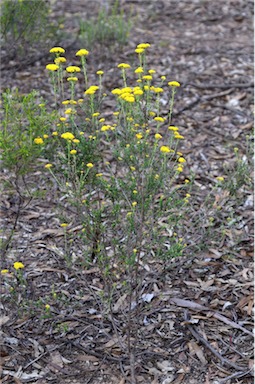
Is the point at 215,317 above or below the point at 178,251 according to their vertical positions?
below

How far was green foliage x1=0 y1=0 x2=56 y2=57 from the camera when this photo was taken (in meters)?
5.36

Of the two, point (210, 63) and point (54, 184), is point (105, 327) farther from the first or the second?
point (210, 63)

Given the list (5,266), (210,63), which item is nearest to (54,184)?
(5,266)

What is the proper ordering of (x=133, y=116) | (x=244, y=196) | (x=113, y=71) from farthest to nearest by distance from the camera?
1. (x=113, y=71)
2. (x=244, y=196)
3. (x=133, y=116)

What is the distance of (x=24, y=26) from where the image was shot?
5.57 metres

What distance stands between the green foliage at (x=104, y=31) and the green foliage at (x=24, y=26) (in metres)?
0.37

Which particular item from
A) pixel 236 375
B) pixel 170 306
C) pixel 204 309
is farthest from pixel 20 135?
pixel 236 375

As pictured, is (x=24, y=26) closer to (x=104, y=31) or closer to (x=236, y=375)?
(x=104, y=31)

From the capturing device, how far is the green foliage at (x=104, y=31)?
623 cm

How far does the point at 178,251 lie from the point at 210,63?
369 cm

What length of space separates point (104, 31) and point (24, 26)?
40.6 inches

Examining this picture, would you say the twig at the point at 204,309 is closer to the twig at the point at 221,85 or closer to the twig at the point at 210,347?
the twig at the point at 210,347

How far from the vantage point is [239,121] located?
18.1 feet

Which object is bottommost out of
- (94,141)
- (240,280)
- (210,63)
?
(240,280)
